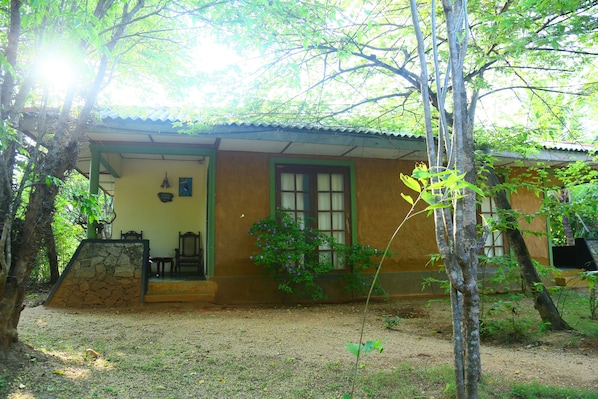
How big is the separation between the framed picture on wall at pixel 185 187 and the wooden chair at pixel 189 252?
0.95 meters

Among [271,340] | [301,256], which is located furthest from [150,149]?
[271,340]

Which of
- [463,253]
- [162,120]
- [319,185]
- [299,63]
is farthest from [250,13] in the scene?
[319,185]

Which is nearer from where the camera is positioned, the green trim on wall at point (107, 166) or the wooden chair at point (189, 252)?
the green trim on wall at point (107, 166)

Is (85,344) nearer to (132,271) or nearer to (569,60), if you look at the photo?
(132,271)

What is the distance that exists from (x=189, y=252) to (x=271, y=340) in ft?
17.5

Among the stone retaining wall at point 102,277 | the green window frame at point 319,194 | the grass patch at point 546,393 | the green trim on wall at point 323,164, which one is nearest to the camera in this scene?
the grass patch at point 546,393

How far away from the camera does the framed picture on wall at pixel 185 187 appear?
9.62 m

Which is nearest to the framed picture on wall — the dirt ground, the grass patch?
the dirt ground

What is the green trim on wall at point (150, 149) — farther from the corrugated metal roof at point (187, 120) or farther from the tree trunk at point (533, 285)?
the tree trunk at point (533, 285)

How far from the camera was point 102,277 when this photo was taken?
6000 mm

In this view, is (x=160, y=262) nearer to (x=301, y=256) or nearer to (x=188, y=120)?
Answer: (x=301, y=256)

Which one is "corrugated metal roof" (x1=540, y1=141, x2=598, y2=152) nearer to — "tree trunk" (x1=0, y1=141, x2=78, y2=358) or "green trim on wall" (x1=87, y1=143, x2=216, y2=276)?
"green trim on wall" (x1=87, y1=143, x2=216, y2=276)

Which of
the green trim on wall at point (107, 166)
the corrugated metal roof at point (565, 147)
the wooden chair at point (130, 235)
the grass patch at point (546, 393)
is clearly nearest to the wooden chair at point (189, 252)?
the wooden chair at point (130, 235)

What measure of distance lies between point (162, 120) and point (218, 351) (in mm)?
3373
